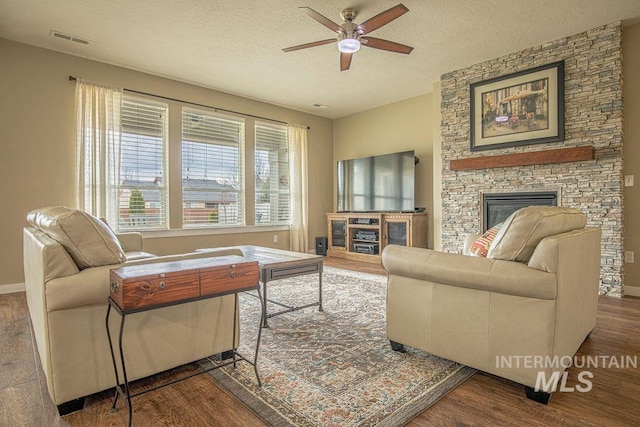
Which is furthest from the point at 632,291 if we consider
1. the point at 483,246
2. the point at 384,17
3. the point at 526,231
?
the point at 384,17

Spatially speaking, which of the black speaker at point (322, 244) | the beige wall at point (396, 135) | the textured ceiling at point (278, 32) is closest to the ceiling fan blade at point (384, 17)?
the textured ceiling at point (278, 32)

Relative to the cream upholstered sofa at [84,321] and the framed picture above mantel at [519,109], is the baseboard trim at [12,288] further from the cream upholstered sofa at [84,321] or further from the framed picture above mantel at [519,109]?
the framed picture above mantel at [519,109]

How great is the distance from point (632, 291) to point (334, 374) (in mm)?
3678

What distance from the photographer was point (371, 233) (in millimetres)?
5922

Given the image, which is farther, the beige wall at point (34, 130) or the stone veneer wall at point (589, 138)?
the beige wall at point (34, 130)

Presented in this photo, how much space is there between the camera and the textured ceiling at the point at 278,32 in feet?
10.5

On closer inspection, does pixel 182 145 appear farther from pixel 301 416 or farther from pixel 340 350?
pixel 301 416

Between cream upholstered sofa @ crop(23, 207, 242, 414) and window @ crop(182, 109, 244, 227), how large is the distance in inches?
136

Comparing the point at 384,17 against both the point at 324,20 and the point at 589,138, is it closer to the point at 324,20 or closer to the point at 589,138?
the point at 324,20

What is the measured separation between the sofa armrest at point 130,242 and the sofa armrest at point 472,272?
2933mm

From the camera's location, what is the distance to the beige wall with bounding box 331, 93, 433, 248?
573 centimetres

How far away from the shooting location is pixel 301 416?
1.51 m

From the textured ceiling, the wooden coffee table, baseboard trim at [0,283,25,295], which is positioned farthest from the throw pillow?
baseboard trim at [0,283,25,295]
